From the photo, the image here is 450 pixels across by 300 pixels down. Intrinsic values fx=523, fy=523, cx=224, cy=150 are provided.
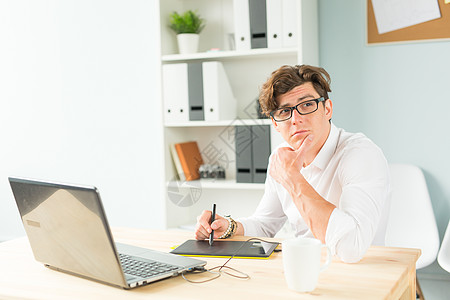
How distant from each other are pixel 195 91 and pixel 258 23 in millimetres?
484

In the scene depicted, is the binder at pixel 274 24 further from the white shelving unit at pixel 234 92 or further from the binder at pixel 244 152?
the binder at pixel 244 152

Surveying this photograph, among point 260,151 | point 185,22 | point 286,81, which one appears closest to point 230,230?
point 286,81

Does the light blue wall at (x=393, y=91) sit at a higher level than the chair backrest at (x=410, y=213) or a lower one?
higher

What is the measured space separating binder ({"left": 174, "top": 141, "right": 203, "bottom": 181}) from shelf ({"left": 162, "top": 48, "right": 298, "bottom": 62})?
0.48 m

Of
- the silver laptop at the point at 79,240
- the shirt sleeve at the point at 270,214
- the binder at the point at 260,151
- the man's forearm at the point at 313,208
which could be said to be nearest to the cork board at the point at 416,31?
the binder at the point at 260,151

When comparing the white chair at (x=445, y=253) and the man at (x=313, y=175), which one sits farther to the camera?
the white chair at (x=445, y=253)

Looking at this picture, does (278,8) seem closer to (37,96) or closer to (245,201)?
(245,201)

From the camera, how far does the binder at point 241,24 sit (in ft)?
8.69

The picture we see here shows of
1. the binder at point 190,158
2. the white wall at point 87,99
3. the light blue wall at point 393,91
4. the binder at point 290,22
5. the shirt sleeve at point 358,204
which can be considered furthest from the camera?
the white wall at point 87,99

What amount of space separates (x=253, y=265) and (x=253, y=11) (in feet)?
5.40

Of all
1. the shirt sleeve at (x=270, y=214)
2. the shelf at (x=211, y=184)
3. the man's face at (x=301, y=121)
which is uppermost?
the man's face at (x=301, y=121)

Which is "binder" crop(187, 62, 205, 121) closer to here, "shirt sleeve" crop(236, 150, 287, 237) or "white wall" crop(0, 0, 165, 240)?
"white wall" crop(0, 0, 165, 240)

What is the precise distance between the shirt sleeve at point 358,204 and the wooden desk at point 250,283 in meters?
0.04

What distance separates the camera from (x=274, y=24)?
103 inches
